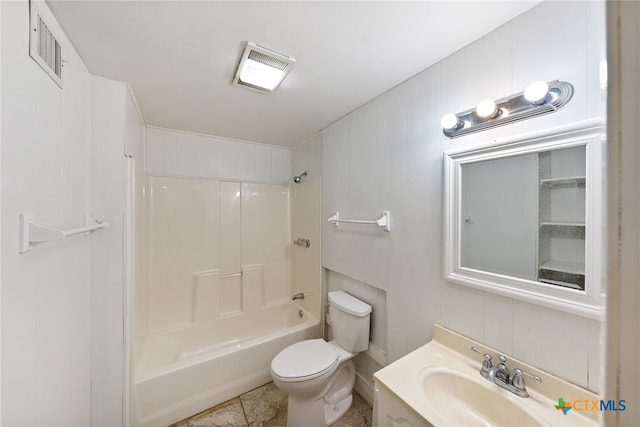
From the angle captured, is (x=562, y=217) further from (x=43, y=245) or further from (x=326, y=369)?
(x=43, y=245)

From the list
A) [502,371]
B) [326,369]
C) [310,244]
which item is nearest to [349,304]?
[326,369]

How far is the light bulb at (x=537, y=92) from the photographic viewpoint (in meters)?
0.85

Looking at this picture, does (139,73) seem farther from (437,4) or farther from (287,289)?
(287,289)

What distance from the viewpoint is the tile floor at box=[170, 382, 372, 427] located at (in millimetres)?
1621

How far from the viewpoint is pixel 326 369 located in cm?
152

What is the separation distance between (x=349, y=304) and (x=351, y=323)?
0.42 ft

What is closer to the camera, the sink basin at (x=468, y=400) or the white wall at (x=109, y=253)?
the sink basin at (x=468, y=400)

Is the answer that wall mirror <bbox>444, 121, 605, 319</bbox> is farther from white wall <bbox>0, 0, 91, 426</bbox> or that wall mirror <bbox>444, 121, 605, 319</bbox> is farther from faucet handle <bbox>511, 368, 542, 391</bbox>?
white wall <bbox>0, 0, 91, 426</bbox>

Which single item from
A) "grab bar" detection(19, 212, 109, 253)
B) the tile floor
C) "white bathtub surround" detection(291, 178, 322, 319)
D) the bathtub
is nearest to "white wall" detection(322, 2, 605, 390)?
"white bathtub surround" detection(291, 178, 322, 319)

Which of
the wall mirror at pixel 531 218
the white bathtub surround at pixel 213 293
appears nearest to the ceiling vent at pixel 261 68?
the wall mirror at pixel 531 218

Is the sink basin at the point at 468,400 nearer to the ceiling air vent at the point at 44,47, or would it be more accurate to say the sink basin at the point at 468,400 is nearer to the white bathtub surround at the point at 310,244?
the white bathtub surround at the point at 310,244

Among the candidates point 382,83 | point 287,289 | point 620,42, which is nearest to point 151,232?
point 287,289

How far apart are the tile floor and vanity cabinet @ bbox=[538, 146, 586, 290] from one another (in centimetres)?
153

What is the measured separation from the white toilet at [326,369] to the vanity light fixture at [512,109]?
4.20ft
